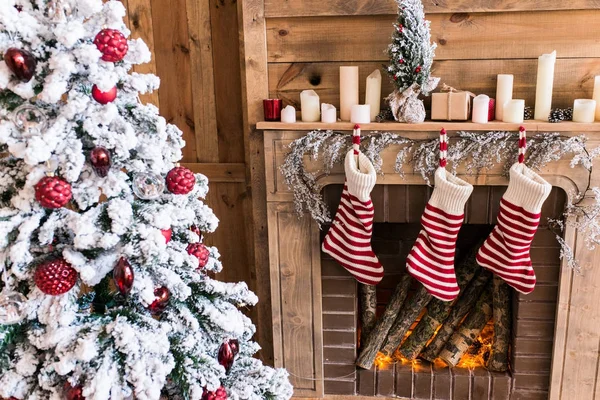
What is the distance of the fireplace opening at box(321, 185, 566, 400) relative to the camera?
6.84ft

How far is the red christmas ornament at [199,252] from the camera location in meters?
1.51

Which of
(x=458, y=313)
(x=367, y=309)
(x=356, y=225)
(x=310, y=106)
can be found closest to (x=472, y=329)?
(x=458, y=313)

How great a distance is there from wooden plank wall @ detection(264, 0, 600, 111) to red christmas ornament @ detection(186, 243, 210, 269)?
857mm

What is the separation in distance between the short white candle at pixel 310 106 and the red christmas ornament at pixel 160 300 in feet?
2.98

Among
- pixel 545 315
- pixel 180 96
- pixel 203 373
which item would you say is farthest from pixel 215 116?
pixel 545 315

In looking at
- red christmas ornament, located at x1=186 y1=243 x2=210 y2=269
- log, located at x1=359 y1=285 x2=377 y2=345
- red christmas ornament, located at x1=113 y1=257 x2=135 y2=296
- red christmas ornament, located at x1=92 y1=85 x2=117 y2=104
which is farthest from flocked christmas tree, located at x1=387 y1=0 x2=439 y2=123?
red christmas ornament, located at x1=113 y1=257 x2=135 y2=296

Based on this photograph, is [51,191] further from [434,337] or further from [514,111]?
[434,337]

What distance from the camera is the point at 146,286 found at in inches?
52.7

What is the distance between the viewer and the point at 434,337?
2.38 m

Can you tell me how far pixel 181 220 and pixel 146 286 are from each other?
184mm

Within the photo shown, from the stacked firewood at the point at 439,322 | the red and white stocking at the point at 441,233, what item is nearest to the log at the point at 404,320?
the stacked firewood at the point at 439,322

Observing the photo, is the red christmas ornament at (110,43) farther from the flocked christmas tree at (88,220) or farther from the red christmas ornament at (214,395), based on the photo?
the red christmas ornament at (214,395)

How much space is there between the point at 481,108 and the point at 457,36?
0.93 ft

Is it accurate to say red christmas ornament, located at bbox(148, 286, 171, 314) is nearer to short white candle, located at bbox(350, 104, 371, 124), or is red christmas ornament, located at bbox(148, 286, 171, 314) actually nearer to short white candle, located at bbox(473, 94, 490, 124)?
short white candle, located at bbox(350, 104, 371, 124)
